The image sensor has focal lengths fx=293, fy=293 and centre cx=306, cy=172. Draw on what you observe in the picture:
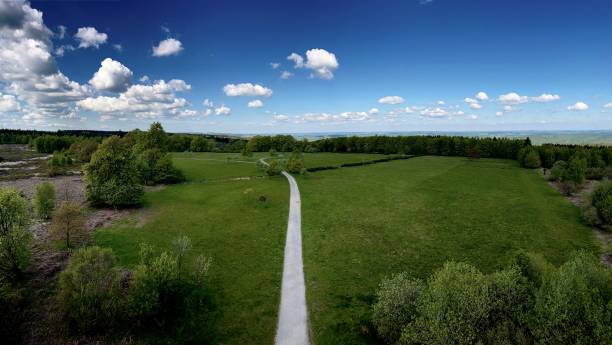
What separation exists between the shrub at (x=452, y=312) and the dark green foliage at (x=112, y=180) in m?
46.2

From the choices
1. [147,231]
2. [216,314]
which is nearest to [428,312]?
[216,314]

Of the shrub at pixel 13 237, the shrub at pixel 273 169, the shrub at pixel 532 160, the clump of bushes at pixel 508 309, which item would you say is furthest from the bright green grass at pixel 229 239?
the shrub at pixel 532 160

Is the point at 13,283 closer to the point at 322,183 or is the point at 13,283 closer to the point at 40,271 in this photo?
the point at 40,271

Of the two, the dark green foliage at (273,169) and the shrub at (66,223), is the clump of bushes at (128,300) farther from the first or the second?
the dark green foliage at (273,169)

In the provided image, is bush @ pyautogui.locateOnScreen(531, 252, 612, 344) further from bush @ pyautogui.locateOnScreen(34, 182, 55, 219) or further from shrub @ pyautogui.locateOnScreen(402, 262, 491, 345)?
bush @ pyautogui.locateOnScreen(34, 182, 55, 219)

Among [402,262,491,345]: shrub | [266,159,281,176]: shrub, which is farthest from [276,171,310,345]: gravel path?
[266,159,281,176]: shrub

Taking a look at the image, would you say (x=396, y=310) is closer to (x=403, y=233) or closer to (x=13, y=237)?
(x=403, y=233)

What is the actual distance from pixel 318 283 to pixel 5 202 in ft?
91.2

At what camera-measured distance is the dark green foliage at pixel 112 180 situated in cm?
4628

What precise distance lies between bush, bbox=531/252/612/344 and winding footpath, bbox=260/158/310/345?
12311 millimetres

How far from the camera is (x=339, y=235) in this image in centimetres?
3597

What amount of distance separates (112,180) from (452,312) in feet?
168

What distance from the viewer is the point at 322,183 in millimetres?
66688

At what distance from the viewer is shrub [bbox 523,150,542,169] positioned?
9765cm
